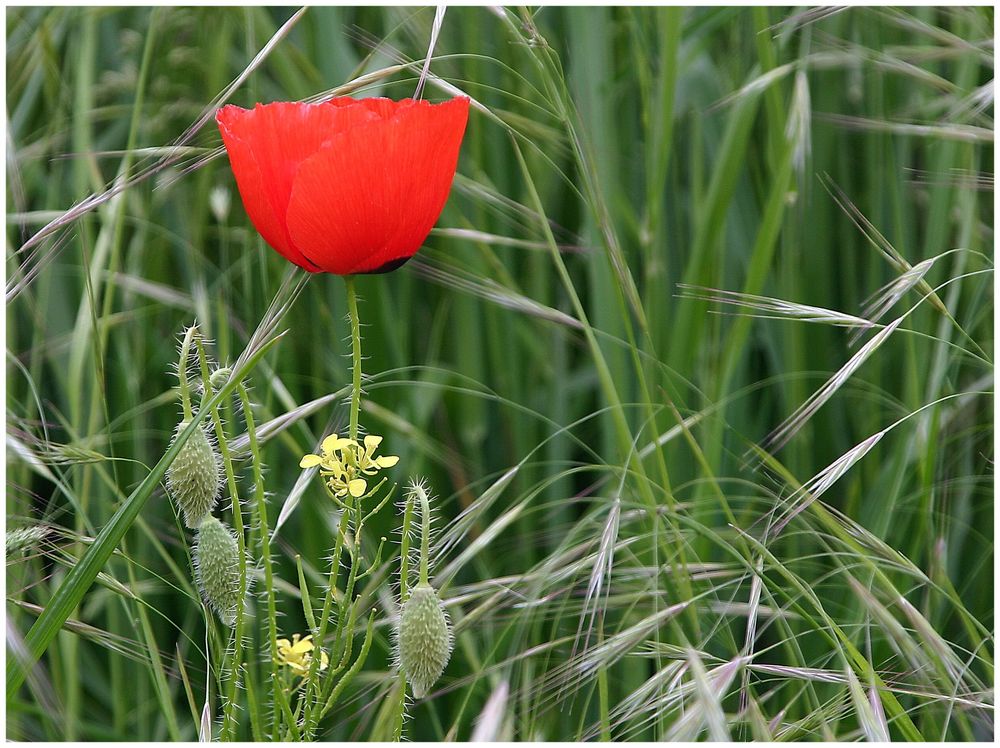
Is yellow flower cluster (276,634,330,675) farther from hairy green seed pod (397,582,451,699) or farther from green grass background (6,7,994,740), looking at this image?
green grass background (6,7,994,740)

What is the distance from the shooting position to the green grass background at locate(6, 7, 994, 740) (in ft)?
2.44

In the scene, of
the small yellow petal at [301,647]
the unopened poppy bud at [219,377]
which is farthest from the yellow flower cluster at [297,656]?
the unopened poppy bud at [219,377]

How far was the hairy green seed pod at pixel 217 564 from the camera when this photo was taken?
0.50 m

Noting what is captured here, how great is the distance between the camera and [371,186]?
1.62ft

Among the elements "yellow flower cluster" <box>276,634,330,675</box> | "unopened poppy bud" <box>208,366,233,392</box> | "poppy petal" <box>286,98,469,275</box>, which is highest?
"poppy petal" <box>286,98,469,275</box>

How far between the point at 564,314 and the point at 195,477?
293 millimetres

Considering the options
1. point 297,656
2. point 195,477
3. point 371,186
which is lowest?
point 297,656

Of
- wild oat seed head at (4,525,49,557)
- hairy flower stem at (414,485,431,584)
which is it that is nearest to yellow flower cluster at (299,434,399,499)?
hairy flower stem at (414,485,431,584)

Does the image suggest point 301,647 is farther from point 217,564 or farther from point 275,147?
point 275,147

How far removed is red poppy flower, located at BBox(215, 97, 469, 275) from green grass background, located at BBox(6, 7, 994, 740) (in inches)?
6.0

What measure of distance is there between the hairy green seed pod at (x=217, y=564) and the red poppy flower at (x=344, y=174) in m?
0.14

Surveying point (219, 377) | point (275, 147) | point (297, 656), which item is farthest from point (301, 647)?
point (275, 147)

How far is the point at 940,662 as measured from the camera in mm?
561

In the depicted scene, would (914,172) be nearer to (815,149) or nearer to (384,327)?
(815,149)
